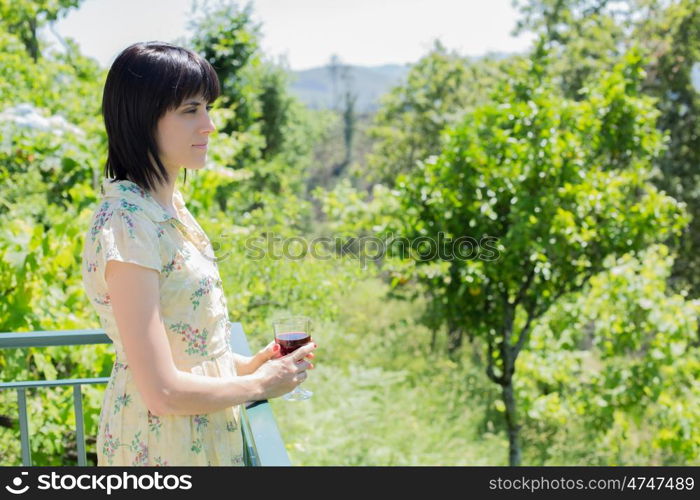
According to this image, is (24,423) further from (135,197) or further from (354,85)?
(354,85)

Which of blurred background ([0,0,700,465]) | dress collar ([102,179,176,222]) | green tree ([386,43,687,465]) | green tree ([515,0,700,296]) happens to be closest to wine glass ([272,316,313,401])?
dress collar ([102,179,176,222])

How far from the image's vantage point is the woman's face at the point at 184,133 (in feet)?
4.03

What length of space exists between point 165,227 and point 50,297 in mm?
2133

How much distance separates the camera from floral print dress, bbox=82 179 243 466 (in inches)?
45.8

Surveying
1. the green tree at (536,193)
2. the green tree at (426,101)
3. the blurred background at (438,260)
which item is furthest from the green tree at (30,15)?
the green tree at (426,101)

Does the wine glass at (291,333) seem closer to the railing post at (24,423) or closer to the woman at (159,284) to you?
the woman at (159,284)

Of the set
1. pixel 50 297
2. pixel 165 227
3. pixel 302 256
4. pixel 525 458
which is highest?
pixel 165 227

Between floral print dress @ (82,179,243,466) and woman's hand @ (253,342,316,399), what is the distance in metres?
0.09

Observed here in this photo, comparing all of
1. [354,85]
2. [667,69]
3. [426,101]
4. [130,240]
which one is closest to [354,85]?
[354,85]

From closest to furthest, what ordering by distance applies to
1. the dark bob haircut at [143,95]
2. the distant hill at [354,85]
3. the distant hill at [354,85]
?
the dark bob haircut at [143,95]
the distant hill at [354,85]
the distant hill at [354,85]

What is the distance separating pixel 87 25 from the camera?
384 inches

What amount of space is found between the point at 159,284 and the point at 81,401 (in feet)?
2.60
